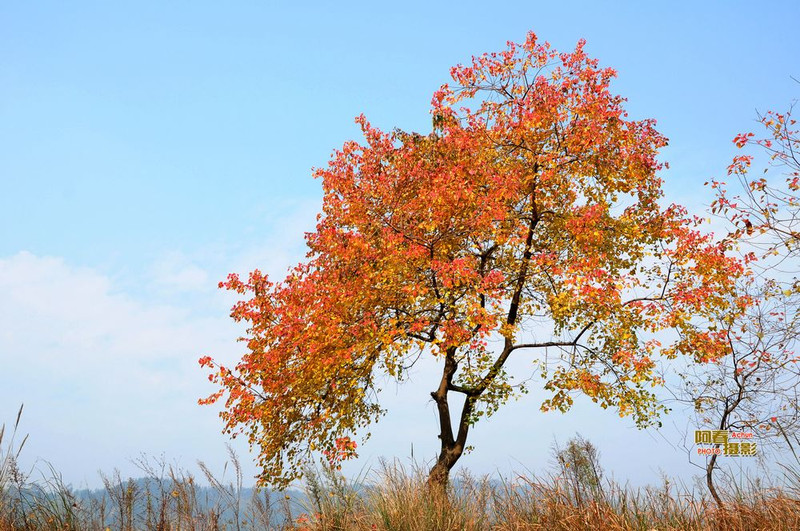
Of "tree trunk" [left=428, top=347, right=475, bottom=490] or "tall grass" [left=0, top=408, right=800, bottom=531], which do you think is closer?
"tall grass" [left=0, top=408, right=800, bottom=531]

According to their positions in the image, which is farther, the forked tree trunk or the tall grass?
the forked tree trunk

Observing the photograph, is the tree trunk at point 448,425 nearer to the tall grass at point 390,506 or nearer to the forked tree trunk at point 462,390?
the forked tree trunk at point 462,390

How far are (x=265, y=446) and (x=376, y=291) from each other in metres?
4.19

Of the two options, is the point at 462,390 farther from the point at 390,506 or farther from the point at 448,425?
the point at 390,506

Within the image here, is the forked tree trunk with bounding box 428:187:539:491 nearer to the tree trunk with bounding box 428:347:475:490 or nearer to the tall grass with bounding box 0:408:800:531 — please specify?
the tree trunk with bounding box 428:347:475:490

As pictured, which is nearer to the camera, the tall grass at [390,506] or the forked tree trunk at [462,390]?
the tall grass at [390,506]

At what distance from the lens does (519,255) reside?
15328 millimetres

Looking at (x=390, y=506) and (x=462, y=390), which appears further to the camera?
(x=462, y=390)

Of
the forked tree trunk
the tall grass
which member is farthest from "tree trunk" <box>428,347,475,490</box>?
the tall grass

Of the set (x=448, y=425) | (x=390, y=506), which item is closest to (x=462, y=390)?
(x=448, y=425)

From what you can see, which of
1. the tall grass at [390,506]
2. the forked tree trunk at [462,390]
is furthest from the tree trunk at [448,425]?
the tall grass at [390,506]

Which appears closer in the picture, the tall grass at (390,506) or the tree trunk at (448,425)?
the tall grass at (390,506)

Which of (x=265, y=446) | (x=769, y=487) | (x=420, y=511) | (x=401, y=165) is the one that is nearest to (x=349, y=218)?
(x=401, y=165)

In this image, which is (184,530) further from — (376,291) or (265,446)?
(376,291)
